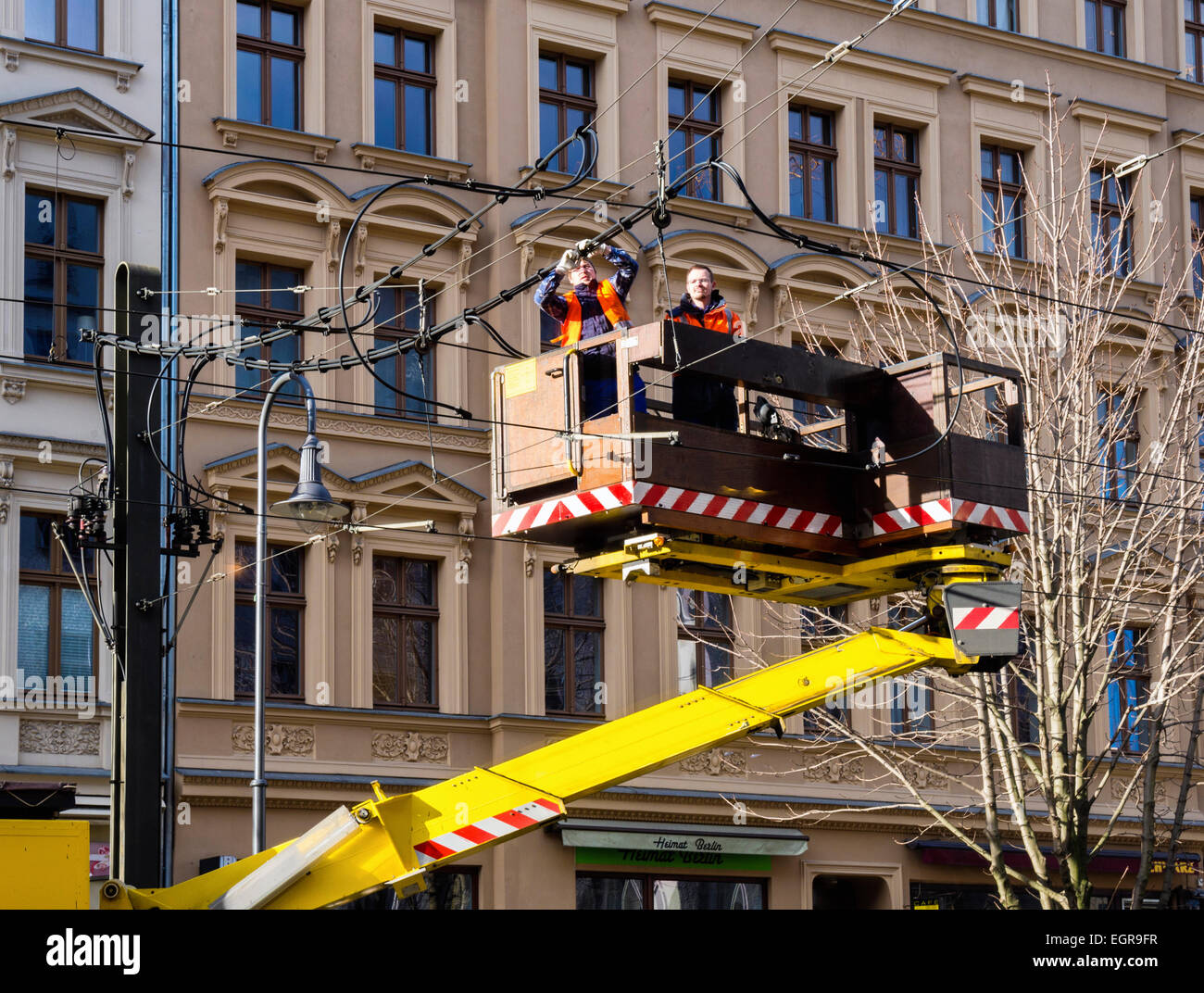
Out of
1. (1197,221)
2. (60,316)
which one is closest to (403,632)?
(60,316)

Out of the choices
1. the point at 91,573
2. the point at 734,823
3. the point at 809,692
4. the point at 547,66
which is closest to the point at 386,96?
the point at 547,66

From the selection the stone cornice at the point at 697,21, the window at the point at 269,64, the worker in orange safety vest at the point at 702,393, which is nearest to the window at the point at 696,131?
the stone cornice at the point at 697,21

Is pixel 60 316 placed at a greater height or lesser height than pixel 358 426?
greater

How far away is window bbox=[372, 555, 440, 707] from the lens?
25.0 meters

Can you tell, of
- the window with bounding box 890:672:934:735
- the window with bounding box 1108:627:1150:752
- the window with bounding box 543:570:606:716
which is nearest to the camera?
the window with bounding box 543:570:606:716

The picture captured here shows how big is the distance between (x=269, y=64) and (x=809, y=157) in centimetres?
854

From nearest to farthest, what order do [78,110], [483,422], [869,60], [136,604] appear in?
[136,604] → [483,422] → [78,110] → [869,60]

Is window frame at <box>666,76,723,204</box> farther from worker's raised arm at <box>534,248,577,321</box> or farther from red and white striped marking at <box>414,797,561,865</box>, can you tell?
red and white striped marking at <box>414,797,561,865</box>

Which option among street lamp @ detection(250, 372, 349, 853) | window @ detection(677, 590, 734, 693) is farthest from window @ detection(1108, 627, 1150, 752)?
street lamp @ detection(250, 372, 349, 853)

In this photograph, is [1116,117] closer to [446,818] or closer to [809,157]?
[809,157]

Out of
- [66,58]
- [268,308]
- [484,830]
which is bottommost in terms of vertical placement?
[484,830]

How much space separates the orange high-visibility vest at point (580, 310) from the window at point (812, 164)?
52.4 ft

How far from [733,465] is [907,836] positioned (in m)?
16.7

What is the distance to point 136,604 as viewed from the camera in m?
15.3
